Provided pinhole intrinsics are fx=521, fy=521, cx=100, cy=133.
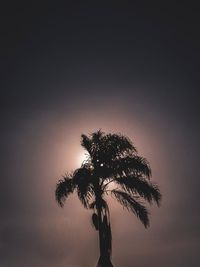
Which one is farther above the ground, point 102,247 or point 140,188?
point 140,188

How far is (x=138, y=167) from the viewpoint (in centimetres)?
3244

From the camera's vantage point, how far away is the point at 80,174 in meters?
31.3

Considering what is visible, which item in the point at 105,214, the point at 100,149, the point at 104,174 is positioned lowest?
the point at 105,214

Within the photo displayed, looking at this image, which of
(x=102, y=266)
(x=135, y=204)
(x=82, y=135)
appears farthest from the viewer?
(x=82, y=135)

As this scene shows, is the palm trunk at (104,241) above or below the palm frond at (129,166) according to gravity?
below

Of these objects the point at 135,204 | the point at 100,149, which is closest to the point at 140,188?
the point at 135,204

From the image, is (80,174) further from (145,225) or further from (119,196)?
(145,225)

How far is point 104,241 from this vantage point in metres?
30.3

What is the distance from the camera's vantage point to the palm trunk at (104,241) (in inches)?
1169

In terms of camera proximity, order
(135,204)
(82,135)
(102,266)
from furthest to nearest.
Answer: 1. (82,135)
2. (135,204)
3. (102,266)

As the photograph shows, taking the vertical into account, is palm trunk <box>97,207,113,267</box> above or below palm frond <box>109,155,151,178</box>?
below

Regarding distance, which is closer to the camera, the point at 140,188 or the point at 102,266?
the point at 102,266

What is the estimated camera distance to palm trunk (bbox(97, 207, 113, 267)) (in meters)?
29.7

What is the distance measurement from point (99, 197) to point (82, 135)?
5.16 metres
